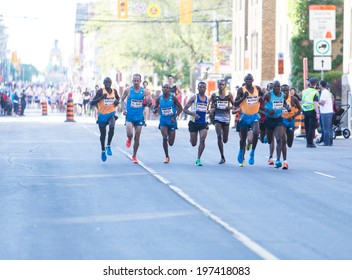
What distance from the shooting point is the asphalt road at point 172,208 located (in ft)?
38.3

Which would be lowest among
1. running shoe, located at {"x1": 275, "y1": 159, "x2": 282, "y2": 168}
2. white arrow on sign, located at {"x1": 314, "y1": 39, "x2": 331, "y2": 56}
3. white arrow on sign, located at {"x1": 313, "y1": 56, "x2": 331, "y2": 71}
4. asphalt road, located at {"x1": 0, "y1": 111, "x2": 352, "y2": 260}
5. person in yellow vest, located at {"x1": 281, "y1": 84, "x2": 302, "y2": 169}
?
running shoe, located at {"x1": 275, "y1": 159, "x2": 282, "y2": 168}

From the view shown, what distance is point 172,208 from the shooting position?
15523 millimetres

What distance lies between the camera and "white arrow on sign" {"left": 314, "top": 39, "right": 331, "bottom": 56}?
37.3 m

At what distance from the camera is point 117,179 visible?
20531 mm

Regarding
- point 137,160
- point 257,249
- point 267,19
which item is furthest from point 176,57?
point 257,249

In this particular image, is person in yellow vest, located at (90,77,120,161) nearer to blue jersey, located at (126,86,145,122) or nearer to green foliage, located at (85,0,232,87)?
blue jersey, located at (126,86,145,122)

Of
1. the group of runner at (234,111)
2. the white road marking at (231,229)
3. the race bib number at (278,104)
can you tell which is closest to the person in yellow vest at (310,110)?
the group of runner at (234,111)

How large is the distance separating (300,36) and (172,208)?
4006 cm

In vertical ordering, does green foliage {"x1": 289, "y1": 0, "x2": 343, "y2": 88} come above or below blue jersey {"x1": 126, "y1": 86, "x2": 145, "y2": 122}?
above

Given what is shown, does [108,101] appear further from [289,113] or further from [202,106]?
[289,113]

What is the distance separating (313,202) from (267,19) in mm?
48248

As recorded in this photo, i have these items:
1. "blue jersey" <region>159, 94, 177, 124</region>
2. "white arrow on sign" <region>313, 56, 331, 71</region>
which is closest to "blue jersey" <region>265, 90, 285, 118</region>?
"blue jersey" <region>159, 94, 177, 124</region>

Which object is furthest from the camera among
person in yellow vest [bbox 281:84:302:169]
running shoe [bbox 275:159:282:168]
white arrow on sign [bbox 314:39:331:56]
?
white arrow on sign [bbox 314:39:331:56]

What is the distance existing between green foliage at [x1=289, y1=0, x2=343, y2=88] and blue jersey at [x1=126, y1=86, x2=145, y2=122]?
2860 centimetres
